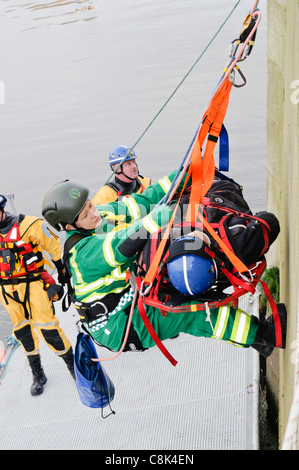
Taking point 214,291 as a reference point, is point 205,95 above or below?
above

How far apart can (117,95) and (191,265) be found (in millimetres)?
11825

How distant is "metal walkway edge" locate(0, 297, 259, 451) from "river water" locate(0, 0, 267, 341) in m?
2.11

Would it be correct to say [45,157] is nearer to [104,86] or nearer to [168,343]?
[104,86]

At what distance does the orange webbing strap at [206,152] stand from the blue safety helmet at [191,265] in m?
0.17

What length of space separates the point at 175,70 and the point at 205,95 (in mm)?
2430

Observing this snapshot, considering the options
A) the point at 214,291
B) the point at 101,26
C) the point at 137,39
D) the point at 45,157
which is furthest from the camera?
the point at 101,26

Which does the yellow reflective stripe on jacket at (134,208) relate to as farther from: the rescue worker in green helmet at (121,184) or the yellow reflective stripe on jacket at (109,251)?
the rescue worker in green helmet at (121,184)

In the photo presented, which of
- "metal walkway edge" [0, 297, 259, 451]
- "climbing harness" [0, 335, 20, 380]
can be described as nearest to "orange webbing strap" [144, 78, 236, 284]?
"metal walkway edge" [0, 297, 259, 451]

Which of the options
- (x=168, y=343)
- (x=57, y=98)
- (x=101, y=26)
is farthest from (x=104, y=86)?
(x=168, y=343)

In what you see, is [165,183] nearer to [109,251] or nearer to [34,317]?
[109,251]

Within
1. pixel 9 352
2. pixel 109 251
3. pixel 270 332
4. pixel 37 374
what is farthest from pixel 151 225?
pixel 9 352

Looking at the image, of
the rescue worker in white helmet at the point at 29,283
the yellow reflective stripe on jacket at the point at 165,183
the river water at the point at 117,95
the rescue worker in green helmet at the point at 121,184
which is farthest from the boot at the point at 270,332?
the river water at the point at 117,95
